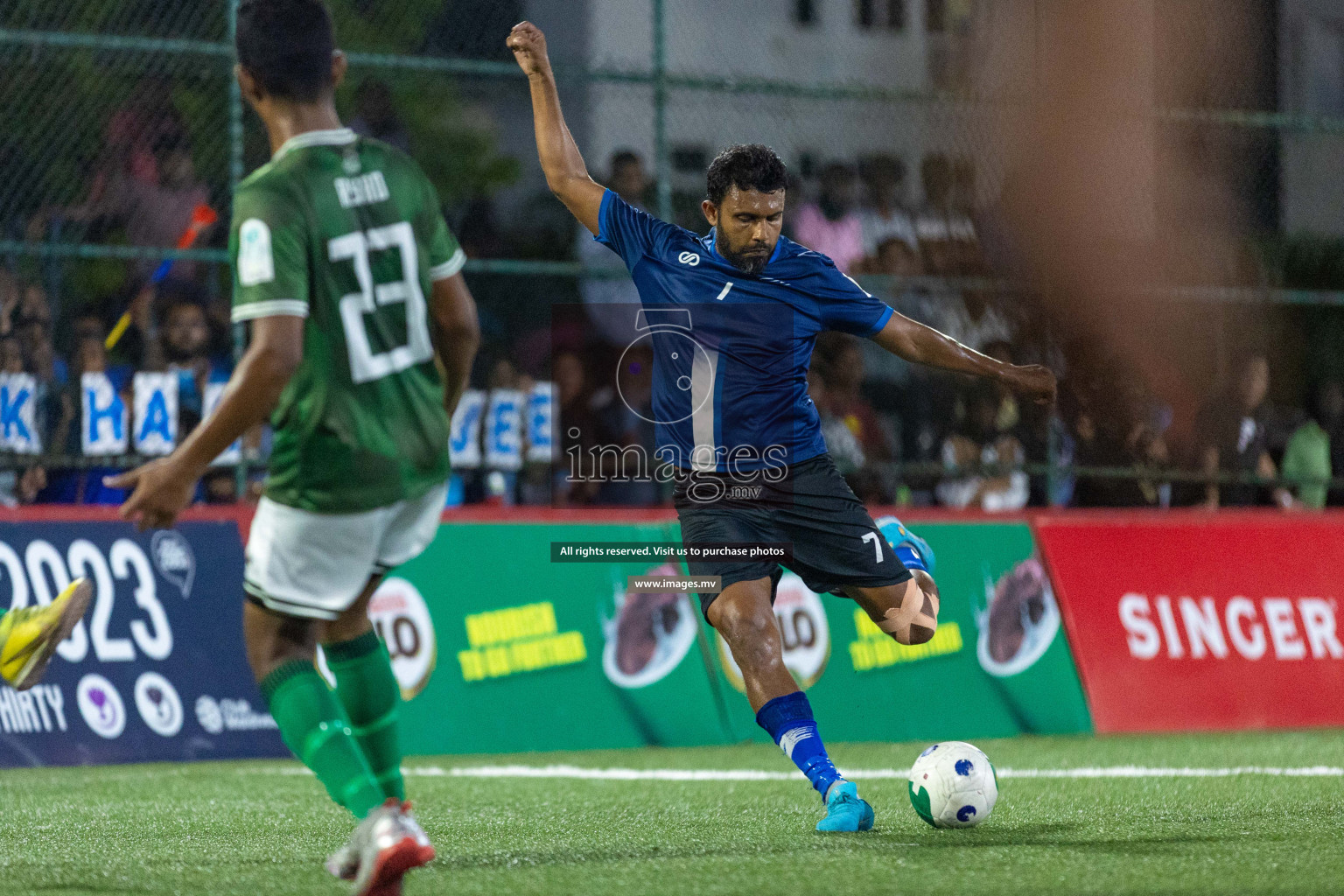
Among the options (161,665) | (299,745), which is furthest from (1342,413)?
(299,745)

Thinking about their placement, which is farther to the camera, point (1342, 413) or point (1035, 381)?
point (1342, 413)

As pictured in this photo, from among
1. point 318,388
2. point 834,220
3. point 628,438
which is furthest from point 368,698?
point 834,220

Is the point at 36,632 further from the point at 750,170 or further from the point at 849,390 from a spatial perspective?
the point at 849,390

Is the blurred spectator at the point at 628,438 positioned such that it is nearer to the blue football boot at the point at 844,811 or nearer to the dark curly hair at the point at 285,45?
the blue football boot at the point at 844,811

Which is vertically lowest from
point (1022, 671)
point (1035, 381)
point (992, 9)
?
point (1022, 671)

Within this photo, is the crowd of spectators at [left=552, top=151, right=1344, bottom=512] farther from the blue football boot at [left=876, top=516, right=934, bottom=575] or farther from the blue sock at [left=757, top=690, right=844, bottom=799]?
the blue sock at [left=757, top=690, right=844, bottom=799]

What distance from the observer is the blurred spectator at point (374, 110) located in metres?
11.0

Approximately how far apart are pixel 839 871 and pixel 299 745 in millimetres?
1433

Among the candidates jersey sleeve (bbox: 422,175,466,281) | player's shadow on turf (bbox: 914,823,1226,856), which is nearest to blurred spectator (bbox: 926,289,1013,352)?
player's shadow on turf (bbox: 914,823,1226,856)

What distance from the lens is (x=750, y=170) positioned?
5891 mm

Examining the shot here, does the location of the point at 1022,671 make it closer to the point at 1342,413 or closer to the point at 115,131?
the point at 1342,413

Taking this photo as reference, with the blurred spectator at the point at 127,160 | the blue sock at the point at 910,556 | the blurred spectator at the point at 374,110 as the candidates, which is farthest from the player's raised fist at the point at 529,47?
the blurred spectator at the point at 374,110

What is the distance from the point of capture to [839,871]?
4.64 meters

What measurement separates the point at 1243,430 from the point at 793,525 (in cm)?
660
